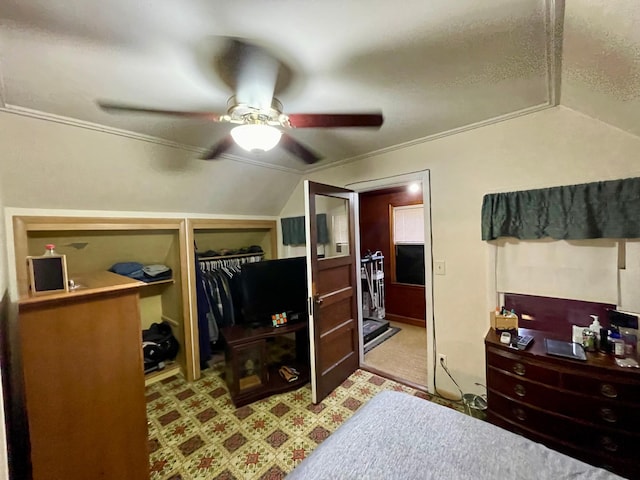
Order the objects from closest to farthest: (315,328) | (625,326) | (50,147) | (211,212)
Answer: (625,326), (50,147), (315,328), (211,212)

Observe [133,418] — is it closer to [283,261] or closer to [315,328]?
[315,328]

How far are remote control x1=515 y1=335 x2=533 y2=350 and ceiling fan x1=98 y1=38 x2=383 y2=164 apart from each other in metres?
1.92

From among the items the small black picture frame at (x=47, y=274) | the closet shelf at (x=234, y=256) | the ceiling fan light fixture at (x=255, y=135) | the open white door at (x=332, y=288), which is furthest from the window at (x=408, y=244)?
the small black picture frame at (x=47, y=274)

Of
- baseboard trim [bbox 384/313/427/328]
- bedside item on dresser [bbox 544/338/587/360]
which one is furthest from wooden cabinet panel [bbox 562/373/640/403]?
baseboard trim [bbox 384/313/427/328]

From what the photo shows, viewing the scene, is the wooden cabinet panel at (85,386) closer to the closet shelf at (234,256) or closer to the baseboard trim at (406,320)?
the closet shelf at (234,256)

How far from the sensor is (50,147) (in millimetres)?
1812

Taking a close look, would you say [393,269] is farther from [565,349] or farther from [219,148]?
[219,148]

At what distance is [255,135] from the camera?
134 centimetres

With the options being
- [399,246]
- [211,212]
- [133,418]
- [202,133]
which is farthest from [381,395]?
[399,246]

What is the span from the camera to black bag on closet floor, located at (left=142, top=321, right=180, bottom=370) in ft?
9.05

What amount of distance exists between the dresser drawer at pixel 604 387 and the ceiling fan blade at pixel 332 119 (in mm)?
2023

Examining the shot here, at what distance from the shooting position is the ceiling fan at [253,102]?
120 cm

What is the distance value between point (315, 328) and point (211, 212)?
72.9 inches

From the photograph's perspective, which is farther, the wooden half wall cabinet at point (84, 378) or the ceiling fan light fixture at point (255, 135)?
the ceiling fan light fixture at point (255, 135)
